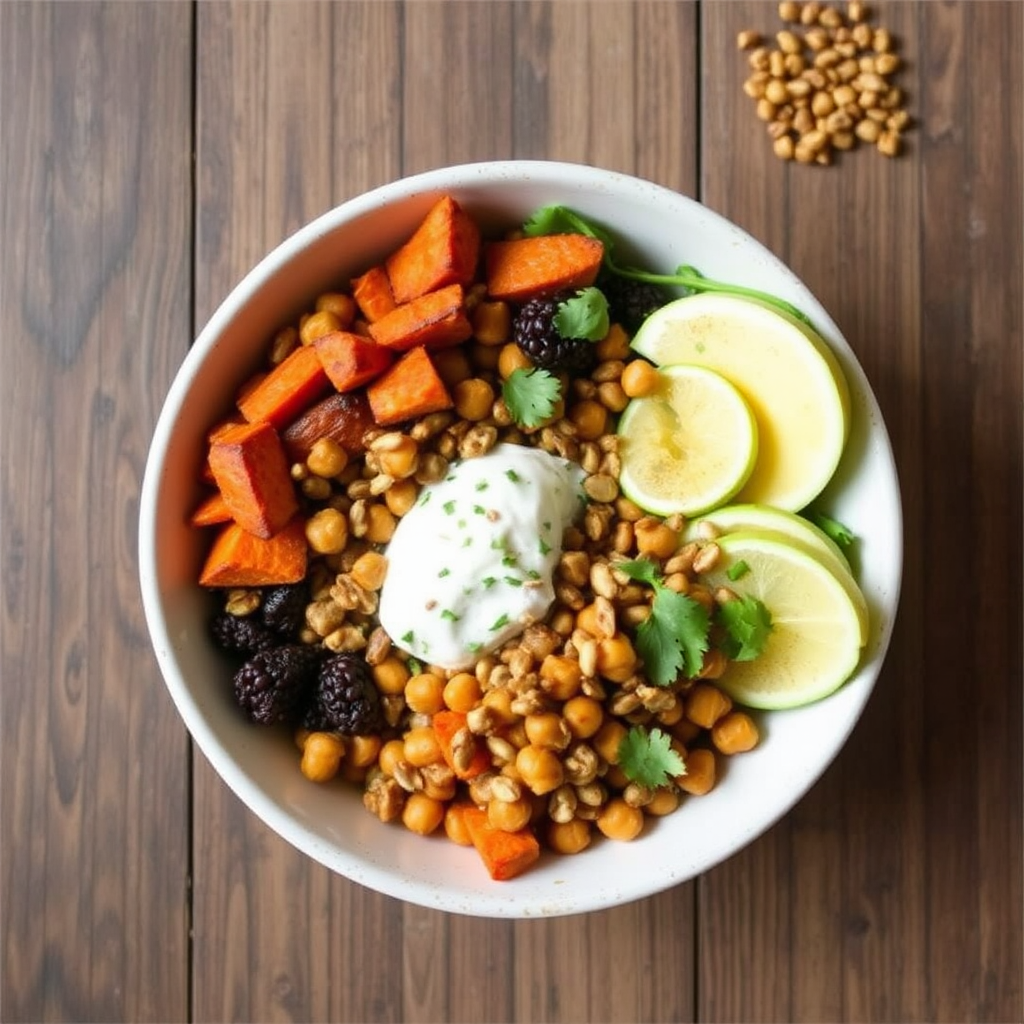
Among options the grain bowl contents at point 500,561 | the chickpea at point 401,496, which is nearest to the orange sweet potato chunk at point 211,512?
A: the grain bowl contents at point 500,561

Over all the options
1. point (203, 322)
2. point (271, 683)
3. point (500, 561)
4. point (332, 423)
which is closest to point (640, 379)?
point (500, 561)

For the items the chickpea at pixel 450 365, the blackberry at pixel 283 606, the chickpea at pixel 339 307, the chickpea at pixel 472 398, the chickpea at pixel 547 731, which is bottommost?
the chickpea at pixel 547 731

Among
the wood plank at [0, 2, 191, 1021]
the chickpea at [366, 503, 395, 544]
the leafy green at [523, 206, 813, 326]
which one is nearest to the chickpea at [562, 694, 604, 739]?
the chickpea at [366, 503, 395, 544]

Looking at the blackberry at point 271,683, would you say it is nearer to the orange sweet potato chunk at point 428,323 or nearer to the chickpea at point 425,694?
the chickpea at point 425,694

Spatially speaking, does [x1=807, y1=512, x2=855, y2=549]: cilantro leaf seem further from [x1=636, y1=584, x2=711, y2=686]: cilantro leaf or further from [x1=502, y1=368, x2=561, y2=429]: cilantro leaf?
[x1=502, y1=368, x2=561, y2=429]: cilantro leaf

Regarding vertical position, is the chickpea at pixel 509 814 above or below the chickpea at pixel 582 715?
below

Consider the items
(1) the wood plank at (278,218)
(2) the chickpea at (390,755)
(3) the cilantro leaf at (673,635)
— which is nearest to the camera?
(3) the cilantro leaf at (673,635)
